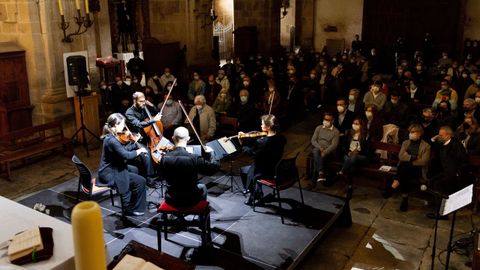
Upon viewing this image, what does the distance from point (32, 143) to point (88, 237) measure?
7.96 metres

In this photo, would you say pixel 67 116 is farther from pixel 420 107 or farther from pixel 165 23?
pixel 420 107

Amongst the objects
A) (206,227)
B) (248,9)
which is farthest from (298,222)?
(248,9)

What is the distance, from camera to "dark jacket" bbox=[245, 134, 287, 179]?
607 cm

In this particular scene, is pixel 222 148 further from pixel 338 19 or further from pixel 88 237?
pixel 338 19

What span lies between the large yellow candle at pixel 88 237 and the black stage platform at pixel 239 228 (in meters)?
3.87

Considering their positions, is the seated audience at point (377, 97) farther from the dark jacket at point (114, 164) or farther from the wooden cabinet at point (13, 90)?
the wooden cabinet at point (13, 90)

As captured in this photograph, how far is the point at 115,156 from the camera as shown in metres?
5.86

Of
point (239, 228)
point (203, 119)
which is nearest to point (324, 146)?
point (203, 119)

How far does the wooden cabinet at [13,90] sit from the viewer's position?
29.3 feet

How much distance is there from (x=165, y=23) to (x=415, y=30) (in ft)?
29.2

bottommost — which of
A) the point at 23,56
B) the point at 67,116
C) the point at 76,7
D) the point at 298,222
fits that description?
the point at 298,222

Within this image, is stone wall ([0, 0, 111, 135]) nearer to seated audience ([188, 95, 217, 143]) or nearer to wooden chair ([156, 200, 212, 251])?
seated audience ([188, 95, 217, 143])

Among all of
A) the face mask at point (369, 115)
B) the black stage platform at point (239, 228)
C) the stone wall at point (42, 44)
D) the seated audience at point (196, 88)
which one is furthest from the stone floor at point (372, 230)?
the seated audience at point (196, 88)

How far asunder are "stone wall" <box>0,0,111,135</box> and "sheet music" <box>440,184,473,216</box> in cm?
722
